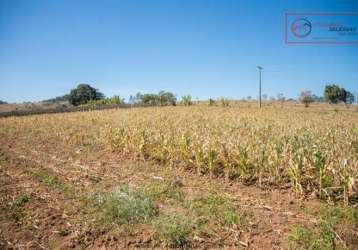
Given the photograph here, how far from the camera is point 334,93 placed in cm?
7162

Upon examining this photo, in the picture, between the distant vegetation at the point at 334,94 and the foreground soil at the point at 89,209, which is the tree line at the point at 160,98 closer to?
the distant vegetation at the point at 334,94

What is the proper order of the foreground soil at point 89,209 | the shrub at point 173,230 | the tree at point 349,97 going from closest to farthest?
the shrub at point 173,230 → the foreground soil at point 89,209 → the tree at point 349,97

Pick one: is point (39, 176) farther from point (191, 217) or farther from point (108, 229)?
point (191, 217)

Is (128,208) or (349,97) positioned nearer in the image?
(128,208)

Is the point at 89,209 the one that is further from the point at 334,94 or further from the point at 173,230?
the point at 334,94

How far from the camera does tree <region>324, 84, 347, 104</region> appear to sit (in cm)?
7106

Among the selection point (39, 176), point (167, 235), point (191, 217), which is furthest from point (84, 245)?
point (39, 176)

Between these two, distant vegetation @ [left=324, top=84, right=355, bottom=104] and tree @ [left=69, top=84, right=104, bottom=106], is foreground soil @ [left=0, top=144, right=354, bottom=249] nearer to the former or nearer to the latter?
distant vegetation @ [left=324, top=84, right=355, bottom=104]

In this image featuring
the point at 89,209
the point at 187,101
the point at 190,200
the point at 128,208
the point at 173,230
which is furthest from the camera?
the point at 187,101

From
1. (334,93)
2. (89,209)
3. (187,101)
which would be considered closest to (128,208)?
(89,209)

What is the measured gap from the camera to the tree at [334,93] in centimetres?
7106

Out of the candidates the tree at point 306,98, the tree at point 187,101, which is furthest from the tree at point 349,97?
the tree at point 187,101

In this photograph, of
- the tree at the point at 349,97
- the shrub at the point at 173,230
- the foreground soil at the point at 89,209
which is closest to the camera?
the shrub at the point at 173,230

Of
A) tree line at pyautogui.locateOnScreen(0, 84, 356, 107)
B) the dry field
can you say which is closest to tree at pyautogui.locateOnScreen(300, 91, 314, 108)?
tree line at pyautogui.locateOnScreen(0, 84, 356, 107)
